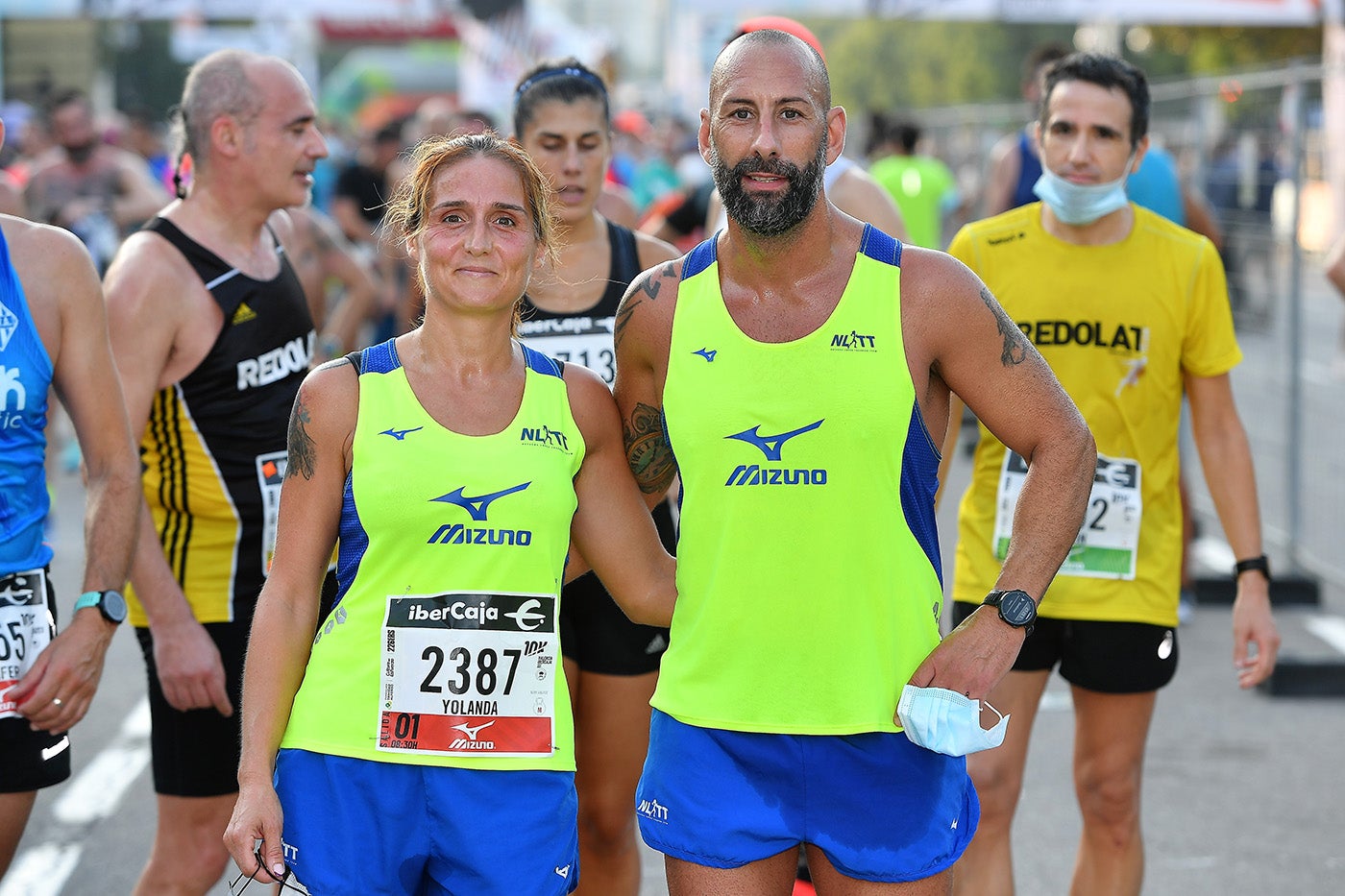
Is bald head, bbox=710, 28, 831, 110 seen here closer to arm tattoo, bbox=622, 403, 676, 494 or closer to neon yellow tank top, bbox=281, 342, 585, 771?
arm tattoo, bbox=622, 403, 676, 494

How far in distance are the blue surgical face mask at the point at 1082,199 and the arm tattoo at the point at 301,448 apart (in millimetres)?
2142

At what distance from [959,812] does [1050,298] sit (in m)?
1.61

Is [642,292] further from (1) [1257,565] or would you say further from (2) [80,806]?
(2) [80,806]

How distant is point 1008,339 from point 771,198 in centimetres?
50

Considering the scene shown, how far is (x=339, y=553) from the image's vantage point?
311 cm

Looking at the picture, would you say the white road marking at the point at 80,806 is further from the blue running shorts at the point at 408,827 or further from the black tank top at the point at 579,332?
the blue running shorts at the point at 408,827

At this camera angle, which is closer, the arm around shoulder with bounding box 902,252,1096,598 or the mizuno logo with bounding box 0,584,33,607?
the arm around shoulder with bounding box 902,252,1096,598

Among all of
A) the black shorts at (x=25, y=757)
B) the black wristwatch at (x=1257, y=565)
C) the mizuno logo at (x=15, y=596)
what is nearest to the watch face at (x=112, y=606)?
the mizuno logo at (x=15, y=596)

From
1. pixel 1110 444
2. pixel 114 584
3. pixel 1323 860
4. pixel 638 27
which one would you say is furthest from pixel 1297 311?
pixel 638 27

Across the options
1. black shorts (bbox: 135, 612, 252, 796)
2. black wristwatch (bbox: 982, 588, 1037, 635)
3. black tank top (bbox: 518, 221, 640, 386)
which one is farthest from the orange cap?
black shorts (bbox: 135, 612, 252, 796)

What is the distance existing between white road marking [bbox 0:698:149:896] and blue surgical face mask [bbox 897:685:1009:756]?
322 cm

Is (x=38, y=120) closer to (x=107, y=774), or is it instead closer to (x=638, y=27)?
(x=107, y=774)

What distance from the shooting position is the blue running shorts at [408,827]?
2943 mm

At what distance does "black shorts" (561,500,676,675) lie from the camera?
14.3ft
